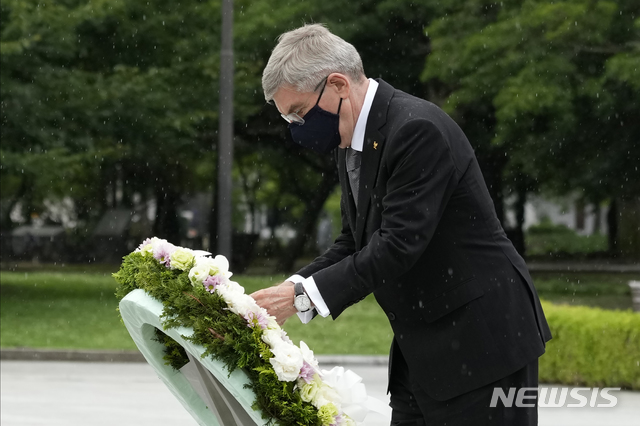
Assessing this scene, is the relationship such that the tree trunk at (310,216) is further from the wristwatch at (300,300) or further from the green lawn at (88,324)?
the wristwatch at (300,300)

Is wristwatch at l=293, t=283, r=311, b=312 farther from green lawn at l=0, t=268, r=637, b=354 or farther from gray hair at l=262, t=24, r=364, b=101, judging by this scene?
green lawn at l=0, t=268, r=637, b=354

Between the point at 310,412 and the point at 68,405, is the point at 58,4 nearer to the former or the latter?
the point at 68,405

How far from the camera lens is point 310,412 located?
8.13 ft

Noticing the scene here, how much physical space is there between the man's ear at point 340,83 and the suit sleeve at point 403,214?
23cm

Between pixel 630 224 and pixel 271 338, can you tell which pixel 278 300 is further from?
pixel 630 224

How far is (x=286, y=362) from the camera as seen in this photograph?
2.45 m

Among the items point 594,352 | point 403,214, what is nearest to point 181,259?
point 403,214

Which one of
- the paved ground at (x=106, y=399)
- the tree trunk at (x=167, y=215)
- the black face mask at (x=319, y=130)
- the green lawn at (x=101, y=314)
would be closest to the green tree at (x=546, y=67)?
the green lawn at (x=101, y=314)

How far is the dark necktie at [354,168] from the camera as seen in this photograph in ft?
8.96

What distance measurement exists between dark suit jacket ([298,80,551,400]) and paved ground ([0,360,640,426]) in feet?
17.8

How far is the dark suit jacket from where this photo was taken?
2.45 meters

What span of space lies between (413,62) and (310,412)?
20.6m

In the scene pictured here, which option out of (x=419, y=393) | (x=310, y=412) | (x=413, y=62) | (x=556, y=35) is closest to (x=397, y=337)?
(x=419, y=393)

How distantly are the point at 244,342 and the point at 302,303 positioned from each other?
0.21 meters
